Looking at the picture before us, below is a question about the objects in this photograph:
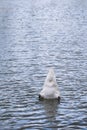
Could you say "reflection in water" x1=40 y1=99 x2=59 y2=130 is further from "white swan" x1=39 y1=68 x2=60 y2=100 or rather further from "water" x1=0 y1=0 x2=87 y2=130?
"white swan" x1=39 y1=68 x2=60 y2=100

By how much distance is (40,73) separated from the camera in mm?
33375

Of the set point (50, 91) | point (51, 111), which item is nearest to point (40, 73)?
point (50, 91)

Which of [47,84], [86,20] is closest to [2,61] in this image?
[47,84]

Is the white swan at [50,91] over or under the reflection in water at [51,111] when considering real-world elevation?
over

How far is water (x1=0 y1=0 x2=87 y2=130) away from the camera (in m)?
23.4

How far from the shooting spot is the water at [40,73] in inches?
920

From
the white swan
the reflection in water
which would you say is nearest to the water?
the reflection in water

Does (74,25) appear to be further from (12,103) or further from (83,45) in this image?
(12,103)

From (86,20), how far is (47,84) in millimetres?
45948

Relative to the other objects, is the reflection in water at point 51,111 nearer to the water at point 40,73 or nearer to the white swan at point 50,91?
the water at point 40,73

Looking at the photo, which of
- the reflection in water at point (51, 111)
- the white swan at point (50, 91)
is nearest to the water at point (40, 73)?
the reflection in water at point (51, 111)

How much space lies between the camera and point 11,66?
1415 inches

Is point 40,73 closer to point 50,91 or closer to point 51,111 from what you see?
point 50,91

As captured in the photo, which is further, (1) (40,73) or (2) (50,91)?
(1) (40,73)
